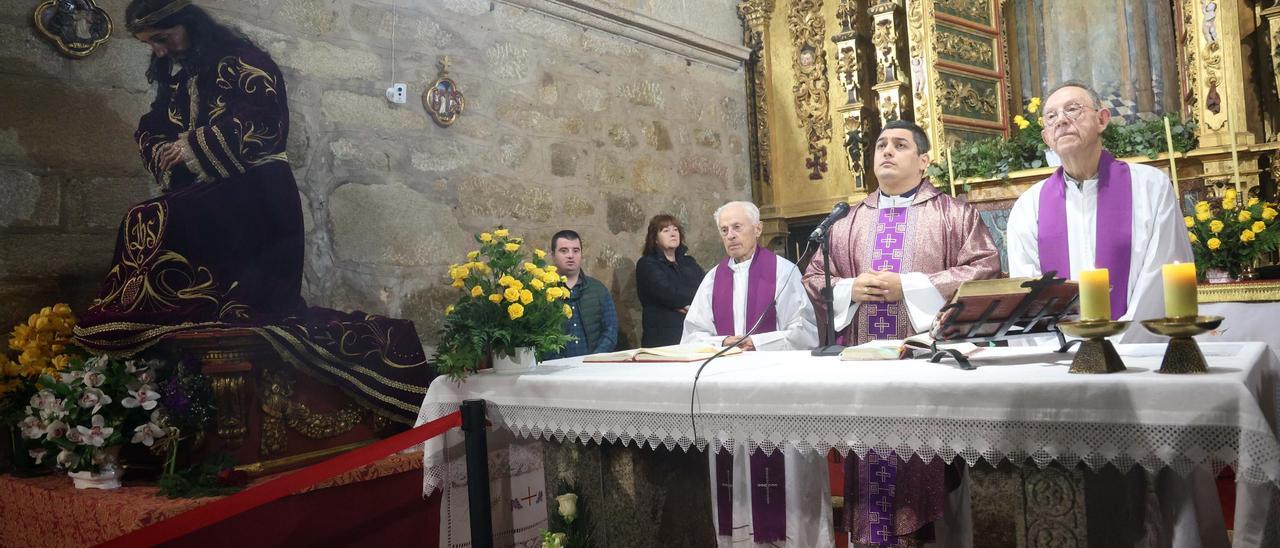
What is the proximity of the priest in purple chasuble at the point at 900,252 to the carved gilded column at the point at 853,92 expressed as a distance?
4211 mm

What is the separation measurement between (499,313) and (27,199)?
9.07 feet

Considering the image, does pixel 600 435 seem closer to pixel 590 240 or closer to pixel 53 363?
pixel 53 363

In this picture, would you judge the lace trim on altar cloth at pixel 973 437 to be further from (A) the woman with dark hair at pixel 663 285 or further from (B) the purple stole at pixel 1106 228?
(A) the woman with dark hair at pixel 663 285

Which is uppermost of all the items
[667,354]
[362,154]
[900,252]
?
[362,154]

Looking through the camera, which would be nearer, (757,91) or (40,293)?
(40,293)

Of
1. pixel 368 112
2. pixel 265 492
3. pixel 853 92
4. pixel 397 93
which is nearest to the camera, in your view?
pixel 265 492

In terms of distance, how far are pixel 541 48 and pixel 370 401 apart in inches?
132

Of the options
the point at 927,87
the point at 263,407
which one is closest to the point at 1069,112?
the point at 263,407

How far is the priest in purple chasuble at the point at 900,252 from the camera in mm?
3615

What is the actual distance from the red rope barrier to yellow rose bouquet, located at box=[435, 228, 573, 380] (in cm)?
23

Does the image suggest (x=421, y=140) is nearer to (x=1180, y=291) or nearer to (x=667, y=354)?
(x=667, y=354)

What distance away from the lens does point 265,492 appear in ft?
8.80

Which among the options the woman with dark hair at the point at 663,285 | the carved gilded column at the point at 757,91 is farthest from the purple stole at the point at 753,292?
the carved gilded column at the point at 757,91

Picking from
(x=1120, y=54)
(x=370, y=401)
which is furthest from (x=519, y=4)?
(x=1120, y=54)
